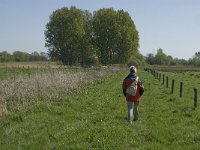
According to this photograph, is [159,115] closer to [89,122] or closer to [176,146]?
[89,122]

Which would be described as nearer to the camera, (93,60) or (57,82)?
(57,82)

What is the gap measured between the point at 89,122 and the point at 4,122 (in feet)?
9.15

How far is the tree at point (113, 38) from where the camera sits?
286ft

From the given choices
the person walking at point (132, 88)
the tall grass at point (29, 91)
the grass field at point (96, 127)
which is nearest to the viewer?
the grass field at point (96, 127)

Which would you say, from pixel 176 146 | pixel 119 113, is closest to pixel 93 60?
pixel 119 113

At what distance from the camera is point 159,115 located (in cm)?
1587

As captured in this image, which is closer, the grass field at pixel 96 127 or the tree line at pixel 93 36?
the grass field at pixel 96 127

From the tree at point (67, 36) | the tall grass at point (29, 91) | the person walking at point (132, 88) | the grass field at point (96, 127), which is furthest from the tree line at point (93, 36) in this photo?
the person walking at point (132, 88)

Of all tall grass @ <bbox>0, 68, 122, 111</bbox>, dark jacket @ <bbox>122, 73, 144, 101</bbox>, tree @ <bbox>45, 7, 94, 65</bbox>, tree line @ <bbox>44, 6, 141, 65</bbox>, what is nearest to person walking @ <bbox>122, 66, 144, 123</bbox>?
dark jacket @ <bbox>122, 73, 144, 101</bbox>

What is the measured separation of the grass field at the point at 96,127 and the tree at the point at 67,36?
6991 cm

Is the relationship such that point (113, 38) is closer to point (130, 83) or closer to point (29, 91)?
point (29, 91)

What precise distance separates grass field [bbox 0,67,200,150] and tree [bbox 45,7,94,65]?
229 feet

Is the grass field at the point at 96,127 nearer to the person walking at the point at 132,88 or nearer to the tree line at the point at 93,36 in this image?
the person walking at the point at 132,88

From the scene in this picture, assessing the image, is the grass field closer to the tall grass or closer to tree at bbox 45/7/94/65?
the tall grass
